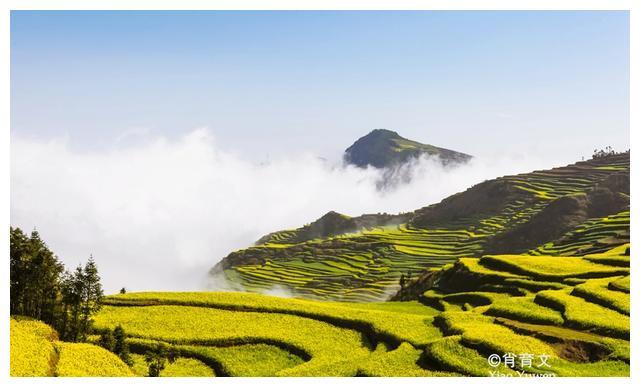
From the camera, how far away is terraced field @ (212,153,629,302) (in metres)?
103

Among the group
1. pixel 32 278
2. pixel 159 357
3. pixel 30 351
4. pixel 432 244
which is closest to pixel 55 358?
pixel 30 351

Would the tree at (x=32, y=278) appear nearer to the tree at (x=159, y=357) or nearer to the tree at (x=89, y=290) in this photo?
the tree at (x=89, y=290)

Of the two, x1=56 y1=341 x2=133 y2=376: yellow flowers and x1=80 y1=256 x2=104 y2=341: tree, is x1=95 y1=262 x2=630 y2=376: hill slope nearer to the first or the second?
x1=80 y1=256 x2=104 y2=341: tree

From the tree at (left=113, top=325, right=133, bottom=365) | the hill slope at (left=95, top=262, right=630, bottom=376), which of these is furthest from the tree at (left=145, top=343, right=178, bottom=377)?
the tree at (left=113, top=325, right=133, bottom=365)

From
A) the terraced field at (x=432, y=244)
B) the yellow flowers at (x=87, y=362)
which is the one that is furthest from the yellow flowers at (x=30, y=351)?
the terraced field at (x=432, y=244)

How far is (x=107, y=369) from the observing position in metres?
30.6

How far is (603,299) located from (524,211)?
349 feet

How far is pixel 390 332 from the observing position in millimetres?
39438

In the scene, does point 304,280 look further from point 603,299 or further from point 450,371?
point 450,371

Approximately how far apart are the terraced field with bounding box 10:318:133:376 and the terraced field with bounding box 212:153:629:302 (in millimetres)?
68972

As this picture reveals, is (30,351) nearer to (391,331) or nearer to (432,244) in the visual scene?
(391,331)

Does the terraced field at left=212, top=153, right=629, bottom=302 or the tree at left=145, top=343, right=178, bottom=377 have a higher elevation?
the terraced field at left=212, top=153, right=629, bottom=302

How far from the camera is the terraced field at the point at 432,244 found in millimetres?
103244

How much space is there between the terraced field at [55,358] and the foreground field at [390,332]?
6093mm
